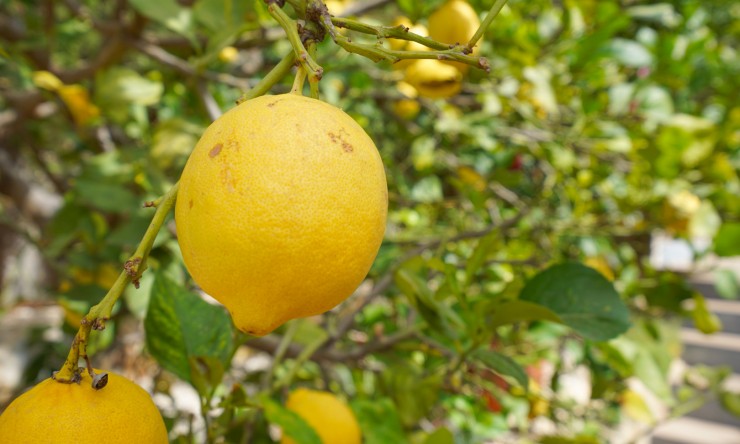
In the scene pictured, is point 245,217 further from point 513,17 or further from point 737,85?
point 737,85

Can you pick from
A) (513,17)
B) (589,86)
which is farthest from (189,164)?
(589,86)

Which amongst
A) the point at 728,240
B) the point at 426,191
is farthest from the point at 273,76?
the point at 426,191

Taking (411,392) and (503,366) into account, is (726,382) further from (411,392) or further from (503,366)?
Answer: (503,366)

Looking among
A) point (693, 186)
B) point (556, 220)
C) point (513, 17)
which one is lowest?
point (556, 220)

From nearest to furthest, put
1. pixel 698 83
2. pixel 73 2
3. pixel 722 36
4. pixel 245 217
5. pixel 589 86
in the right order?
pixel 245 217 → pixel 73 2 → pixel 589 86 → pixel 698 83 → pixel 722 36

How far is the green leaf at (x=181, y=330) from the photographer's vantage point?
2.15 feet

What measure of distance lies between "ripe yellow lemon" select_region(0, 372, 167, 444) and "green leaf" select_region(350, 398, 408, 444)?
408 millimetres

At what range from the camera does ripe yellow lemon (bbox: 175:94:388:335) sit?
406 mm

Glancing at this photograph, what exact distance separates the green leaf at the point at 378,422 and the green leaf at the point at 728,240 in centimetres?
67

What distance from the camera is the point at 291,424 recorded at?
2.15 ft

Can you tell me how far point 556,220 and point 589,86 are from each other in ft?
1.46

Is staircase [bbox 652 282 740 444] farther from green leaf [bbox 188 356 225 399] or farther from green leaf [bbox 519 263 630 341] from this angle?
green leaf [bbox 188 356 225 399]

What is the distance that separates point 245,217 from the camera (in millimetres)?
401

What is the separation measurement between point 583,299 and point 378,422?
1.08 feet
